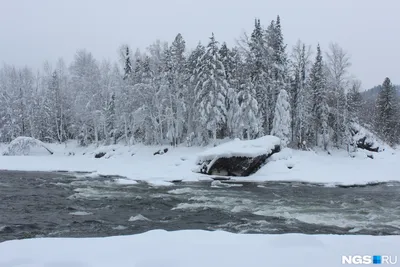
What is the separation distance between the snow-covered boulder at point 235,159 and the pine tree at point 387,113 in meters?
34.4

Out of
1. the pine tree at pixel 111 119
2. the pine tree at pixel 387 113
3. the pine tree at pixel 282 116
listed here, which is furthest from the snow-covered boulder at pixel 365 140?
the pine tree at pixel 111 119

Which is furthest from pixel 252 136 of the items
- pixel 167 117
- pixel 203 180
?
pixel 203 180

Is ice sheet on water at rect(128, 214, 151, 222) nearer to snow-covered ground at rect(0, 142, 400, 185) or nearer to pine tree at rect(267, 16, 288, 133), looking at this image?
snow-covered ground at rect(0, 142, 400, 185)

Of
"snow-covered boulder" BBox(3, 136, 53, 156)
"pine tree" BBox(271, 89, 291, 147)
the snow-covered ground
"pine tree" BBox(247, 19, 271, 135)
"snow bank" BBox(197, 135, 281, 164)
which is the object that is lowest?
the snow-covered ground

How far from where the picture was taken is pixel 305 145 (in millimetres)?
41938

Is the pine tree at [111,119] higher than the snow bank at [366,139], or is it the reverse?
the pine tree at [111,119]

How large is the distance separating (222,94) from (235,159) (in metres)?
15.5

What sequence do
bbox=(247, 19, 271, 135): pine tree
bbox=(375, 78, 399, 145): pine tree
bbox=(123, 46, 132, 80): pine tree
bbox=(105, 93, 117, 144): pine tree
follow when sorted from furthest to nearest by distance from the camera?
bbox=(375, 78, 399, 145): pine tree < bbox=(105, 93, 117, 144): pine tree < bbox=(123, 46, 132, 80): pine tree < bbox=(247, 19, 271, 135): pine tree

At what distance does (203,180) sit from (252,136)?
18.0m

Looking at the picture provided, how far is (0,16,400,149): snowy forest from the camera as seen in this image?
40062 millimetres

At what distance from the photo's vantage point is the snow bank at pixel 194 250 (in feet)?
18.2

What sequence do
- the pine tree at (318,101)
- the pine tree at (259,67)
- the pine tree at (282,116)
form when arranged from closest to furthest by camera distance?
1. the pine tree at (282,116)
2. the pine tree at (259,67)
3. the pine tree at (318,101)

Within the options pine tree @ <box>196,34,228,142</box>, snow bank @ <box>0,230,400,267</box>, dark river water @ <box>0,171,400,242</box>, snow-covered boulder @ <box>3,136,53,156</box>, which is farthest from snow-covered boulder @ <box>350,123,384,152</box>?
snow bank @ <box>0,230,400,267</box>

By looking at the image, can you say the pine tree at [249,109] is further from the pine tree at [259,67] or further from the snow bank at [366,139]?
the snow bank at [366,139]
